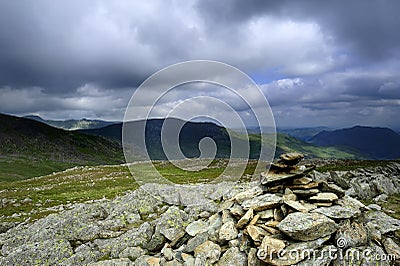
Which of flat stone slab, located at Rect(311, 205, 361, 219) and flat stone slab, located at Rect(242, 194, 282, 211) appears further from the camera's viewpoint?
flat stone slab, located at Rect(242, 194, 282, 211)

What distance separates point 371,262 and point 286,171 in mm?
7057

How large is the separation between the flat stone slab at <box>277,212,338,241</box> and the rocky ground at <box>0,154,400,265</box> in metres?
0.05

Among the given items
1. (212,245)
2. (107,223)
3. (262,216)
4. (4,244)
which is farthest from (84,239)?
(262,216)

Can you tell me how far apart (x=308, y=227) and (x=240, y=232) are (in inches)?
158

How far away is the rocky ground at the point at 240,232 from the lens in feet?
48.4

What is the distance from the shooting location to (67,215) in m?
24.1

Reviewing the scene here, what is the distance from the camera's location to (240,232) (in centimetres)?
1698

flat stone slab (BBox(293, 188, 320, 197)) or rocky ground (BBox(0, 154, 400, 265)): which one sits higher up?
flat stone slab (BBox(293, 188, 320, 197))

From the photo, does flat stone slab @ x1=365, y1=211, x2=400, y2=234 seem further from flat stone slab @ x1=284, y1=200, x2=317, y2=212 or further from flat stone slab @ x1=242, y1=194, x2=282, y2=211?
flat stone slab @ x1=242, y1=194, x2=282, y2=211

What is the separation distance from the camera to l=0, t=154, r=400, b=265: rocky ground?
1476cm

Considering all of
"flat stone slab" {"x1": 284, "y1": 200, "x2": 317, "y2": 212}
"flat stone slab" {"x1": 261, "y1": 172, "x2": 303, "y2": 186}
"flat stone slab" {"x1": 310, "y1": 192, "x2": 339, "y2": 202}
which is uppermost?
"flat stone slab" {"x1": 261, "y1": 172, "x2": 303, "y2": 186}

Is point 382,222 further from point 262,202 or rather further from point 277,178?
point 262,202

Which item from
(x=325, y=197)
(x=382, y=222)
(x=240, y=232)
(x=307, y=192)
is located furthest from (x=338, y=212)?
(x=240, y=232)

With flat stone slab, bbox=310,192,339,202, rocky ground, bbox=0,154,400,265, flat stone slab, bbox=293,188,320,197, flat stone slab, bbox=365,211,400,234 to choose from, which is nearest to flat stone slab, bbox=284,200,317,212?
rocky ground, bbox=0,154,400,265
